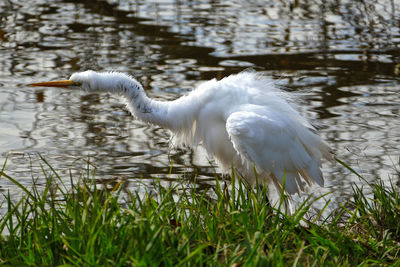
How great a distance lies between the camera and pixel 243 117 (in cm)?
425

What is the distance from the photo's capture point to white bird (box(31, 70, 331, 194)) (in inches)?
174

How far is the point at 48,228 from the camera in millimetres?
3211

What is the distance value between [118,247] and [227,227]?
0.62 m

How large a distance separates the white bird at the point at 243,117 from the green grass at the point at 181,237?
784 mm

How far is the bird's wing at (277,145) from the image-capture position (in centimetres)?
423

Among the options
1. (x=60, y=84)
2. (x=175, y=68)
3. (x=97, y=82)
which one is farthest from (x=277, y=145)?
Result: (x=175, y=68)

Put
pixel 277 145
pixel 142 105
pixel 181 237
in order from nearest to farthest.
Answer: pixel 181 237
pixel 277 145
pixel 142 105

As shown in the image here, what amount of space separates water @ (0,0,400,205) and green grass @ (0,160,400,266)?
1.46 meters

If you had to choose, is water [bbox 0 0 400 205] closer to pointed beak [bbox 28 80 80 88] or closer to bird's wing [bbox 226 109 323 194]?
bird's wing [bbox 226 109 323 194]

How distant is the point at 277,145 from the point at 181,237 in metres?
1.55

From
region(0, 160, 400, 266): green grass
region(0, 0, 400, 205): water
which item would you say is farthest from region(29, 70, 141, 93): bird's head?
region(0, 160, 400, 266): green grass

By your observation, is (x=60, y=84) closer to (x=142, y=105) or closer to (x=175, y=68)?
(x=142, y=105)

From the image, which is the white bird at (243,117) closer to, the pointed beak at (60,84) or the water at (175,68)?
the pointed beak at (60,84)

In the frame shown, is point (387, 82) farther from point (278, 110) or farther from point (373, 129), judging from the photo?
point (278, 110)
